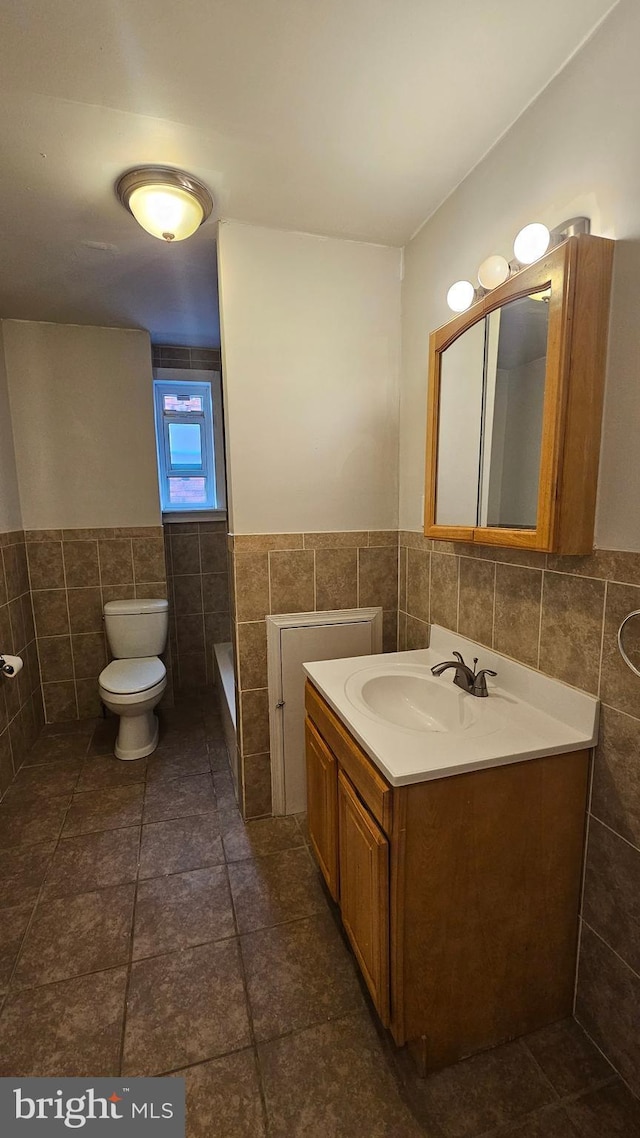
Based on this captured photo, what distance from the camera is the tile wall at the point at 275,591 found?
184 centimetres

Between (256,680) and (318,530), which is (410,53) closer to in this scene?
(318,530)

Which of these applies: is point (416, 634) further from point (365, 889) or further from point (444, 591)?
point (365, 889)

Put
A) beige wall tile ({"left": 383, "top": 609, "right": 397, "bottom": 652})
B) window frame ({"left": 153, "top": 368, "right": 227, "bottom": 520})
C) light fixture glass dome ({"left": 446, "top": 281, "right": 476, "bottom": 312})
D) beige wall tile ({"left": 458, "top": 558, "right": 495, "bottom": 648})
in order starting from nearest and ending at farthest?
light fixture glass dome ({"left": 446, "top": 281, "right": 476, "bottom": 312})
beige wall tile ({"left": 458, "top": 558, "right": 495, "bottom": 648})
beige wall tile ({"left": 383, "top": 609, "right": 397, "bottom": 652})
window frame ({"left": 153, "top": 368, "right": 227, "bottom": 520})

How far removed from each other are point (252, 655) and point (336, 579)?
474 millimetres

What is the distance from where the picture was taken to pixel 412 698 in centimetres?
151

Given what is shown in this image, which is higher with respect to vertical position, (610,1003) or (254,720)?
(254,720)

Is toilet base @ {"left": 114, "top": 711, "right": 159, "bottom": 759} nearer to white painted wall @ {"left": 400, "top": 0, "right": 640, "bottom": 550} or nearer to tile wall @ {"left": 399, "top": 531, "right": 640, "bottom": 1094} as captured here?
tile wall @ {"left": 399, "top": 531, "right": 640, "bottom": 1094}

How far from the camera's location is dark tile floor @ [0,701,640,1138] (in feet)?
3.36

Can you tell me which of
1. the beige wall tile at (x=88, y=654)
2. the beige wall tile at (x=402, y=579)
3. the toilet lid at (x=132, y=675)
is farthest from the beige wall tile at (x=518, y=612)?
the beige wall tile at (x=88, y=654)

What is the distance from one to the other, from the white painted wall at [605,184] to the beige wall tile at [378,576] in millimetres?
1022

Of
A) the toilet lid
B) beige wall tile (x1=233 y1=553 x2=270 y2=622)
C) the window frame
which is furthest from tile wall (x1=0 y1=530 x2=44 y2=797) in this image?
beige wall tile (x1=233 y1=553 x2=270 y2=622)

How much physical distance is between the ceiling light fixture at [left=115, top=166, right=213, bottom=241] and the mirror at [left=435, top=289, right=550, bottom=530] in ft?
3.14

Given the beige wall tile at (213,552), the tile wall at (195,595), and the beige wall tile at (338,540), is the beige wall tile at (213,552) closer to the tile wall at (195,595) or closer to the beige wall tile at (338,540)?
the tile wall at (195,595)

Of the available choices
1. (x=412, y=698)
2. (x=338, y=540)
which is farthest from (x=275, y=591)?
(x=412, y=698)
